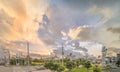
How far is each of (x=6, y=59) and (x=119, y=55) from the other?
25.5 metres

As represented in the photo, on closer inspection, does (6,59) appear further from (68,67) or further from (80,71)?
(80,71)

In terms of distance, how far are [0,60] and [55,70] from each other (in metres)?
29.9

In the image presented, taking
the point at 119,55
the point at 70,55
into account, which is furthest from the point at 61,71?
the point at 119,55

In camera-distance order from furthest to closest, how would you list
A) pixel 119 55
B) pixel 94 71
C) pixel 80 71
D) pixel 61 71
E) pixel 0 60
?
pixel 119 55 → pixel 0 60 → pixel 61 71 → pixel 94 71 → pixel 80 71

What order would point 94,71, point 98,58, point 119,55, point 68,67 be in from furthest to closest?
point 98,58 < point 119,55 < point 68,67 < point 94,71

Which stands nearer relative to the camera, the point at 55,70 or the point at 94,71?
the point at 94,71

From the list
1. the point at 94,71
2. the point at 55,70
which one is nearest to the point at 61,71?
the point at 55,70

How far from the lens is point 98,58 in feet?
249

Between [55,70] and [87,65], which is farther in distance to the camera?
[87,65]

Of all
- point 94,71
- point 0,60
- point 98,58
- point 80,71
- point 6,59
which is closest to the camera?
point 80,71

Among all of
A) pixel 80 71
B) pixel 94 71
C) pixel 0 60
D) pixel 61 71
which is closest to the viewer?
pixel 80 71

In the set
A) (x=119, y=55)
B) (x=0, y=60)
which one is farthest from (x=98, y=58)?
(x=0, y=60)

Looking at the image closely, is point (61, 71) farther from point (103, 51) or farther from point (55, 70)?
point (103, 51)

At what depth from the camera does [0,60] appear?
60250 millimetres
